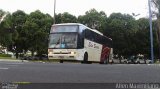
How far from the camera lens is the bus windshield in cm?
3250

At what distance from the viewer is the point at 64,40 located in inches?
1286

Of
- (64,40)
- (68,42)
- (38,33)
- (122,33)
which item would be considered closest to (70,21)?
(38,33)

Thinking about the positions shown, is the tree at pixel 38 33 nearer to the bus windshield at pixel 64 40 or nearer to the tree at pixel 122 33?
the tree at pixel 122 33

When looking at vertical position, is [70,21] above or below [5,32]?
above

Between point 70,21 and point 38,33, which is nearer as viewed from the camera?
point 38,33

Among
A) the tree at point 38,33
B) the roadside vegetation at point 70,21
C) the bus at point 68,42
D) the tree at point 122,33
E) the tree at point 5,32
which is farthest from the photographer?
the tree at point 122,33

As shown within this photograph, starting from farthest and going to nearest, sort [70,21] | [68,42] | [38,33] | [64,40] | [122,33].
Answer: [70,21] < [122,33] < [38,33] < [68,42] < [64,40]

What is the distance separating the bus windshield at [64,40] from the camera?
1280 inches

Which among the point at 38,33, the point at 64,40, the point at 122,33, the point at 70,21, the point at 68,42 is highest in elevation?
the point at 70,21

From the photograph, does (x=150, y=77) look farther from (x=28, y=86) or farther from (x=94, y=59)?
(x=94, y=59)

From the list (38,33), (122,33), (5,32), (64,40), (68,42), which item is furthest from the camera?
(122,33)

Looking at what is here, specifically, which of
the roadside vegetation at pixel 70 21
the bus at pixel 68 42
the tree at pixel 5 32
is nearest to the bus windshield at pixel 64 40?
the bus at pixel 68 42

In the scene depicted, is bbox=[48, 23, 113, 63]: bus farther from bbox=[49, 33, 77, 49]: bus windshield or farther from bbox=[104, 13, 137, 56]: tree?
bbox=[104, 13, 137, 56]: tree

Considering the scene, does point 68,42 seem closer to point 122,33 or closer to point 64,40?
point 64,40
